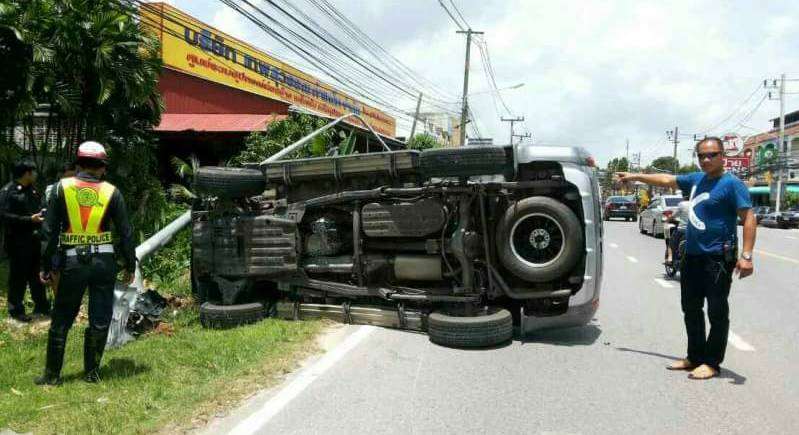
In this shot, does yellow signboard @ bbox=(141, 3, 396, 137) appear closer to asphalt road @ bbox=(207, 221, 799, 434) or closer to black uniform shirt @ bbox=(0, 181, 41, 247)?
black uniform shirt @ bbox=(0, 181, 41, 247)

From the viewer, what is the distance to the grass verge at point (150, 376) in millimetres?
4387

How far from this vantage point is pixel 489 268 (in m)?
6.80

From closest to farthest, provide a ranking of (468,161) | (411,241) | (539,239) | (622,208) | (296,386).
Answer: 1. (296,386)
2. (468,161)
3. (539,239)
4. (411,241)
5. (622,208)

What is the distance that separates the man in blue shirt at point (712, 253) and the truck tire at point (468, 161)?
1.80m

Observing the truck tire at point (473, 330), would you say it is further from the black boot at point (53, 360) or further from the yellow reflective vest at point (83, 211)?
the black boot at point (53, 360)

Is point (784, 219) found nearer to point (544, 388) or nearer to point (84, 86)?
point (84, 86)

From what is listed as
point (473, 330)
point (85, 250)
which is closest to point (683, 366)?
point (473, 330)

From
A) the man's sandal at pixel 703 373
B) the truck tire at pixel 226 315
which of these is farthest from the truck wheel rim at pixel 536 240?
the truck tire at pixel 226 315

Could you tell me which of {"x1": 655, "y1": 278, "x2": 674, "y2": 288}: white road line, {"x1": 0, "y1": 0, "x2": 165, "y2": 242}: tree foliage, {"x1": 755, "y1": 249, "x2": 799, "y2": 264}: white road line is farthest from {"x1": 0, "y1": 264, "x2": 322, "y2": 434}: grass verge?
{"x1": 755, "y1": 249, "x2": 799, "y2": 264}: white road line

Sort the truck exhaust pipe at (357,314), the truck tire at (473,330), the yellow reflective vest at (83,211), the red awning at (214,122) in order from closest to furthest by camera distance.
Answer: the yellow reflective vest at (83,211)
the truck tire at (473,330)
the truck exhaust pipe at (357,314)
the red awning at (214,122)

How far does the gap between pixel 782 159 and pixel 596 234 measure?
50587mm

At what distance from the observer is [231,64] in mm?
23469

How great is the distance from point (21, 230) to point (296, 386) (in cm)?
434

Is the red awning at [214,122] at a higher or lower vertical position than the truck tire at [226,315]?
higher
